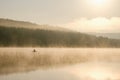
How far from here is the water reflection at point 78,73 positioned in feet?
35.2

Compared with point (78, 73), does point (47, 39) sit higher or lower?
higher

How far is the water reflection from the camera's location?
1073 cm

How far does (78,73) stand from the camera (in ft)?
38.5

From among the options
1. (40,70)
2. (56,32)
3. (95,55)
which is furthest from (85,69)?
(56,32)

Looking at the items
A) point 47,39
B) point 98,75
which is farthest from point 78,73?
point 47,39

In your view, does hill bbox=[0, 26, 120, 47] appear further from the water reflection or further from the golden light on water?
the golden light on water

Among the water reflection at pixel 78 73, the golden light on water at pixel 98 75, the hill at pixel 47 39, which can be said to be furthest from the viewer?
the hill at pixel 47 39

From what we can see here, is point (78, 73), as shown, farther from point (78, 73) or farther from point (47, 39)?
point (47, 39)

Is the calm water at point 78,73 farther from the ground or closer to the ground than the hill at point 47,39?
closer to the ground

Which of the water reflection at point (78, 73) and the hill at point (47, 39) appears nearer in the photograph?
the water reflection at point (78, 73)

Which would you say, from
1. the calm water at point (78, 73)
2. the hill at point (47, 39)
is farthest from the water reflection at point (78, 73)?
the hill at point (47, 39)

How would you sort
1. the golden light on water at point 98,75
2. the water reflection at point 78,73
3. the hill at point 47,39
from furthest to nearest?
1. the hill at point 47,39
2. the golden light on water at point 98,75
3. the water reflection at point 78,73

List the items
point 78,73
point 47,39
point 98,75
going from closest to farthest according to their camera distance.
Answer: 1. point 98,75
2. point 78,73
3. point 47,39

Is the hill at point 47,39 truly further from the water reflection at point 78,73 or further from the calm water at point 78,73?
the water reflection at point 78,73
